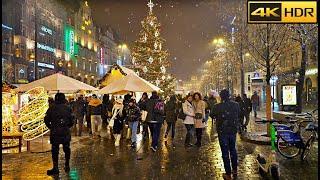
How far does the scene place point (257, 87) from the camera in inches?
2130

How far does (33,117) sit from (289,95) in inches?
697

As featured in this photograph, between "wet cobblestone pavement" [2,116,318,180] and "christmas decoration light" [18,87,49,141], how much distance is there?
173 cm

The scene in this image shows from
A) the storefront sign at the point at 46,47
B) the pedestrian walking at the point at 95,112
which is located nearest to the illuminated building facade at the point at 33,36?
the storefront sign at the point at 46,47

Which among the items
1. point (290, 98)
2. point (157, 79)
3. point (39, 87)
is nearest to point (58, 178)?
point (39, 87)

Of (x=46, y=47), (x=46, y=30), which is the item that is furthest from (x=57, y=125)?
(x=46, y=30)

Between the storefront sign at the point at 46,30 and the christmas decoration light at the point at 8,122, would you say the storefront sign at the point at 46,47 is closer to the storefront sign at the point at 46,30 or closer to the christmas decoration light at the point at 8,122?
the storefront sign at the point at 46,30

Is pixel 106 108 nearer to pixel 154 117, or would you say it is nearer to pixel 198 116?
pixel 154 117

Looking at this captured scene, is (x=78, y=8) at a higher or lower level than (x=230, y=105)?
higher

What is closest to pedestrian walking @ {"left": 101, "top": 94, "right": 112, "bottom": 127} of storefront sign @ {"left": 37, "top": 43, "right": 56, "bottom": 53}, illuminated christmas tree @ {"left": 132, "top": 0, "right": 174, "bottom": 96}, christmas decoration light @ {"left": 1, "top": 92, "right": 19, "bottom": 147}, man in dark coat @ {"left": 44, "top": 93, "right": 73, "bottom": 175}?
christmas decoration light @ {"left": 1, "top": 92, "right": 19, "bottom": 147}

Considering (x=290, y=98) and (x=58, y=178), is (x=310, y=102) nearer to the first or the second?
(x=290, y=98)

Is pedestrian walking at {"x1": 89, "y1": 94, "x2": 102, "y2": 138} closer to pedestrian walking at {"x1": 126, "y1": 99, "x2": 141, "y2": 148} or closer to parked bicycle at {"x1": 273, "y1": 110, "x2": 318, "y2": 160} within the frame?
pedestrian walking at {"x1": 126, "y1": 99, "x2": 141, "y2": 148}

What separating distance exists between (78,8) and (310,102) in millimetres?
50783

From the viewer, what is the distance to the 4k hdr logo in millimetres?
4695

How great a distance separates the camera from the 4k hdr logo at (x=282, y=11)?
4695 mm
